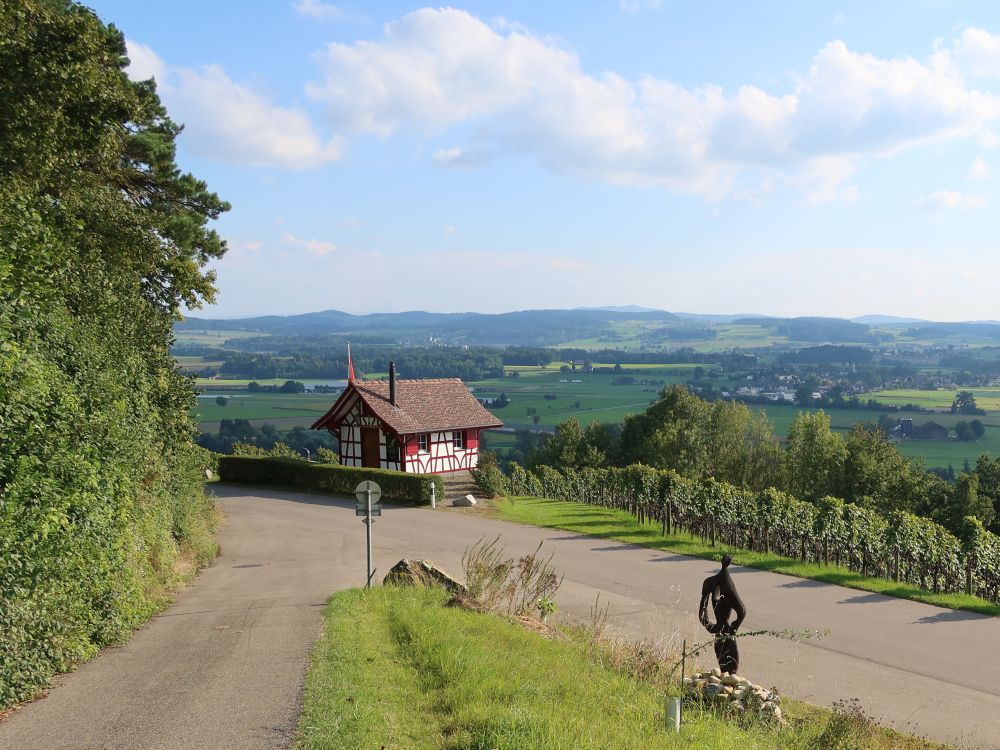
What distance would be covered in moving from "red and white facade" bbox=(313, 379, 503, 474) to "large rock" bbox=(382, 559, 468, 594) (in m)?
23.7

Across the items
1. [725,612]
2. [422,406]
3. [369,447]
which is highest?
[422,406]

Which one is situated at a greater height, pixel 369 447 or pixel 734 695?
pixel 734 695

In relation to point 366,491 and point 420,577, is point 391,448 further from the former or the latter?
point 420,577

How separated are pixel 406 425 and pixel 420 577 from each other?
81.3ft

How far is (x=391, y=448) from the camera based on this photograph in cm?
4138

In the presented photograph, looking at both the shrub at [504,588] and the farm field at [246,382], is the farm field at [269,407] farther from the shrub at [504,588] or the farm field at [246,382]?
the shrub at [504,588]

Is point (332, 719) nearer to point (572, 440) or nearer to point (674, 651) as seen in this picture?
point (674, 651)

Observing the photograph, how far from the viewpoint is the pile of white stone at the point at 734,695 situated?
10.2m

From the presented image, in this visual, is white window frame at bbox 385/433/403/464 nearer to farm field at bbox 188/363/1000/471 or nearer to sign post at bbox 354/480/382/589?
sign post at bbox 354/480/382/589

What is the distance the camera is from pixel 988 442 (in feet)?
347

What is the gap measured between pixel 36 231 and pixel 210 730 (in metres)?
6.54

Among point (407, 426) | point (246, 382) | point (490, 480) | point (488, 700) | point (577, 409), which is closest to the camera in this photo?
point (488, 700)

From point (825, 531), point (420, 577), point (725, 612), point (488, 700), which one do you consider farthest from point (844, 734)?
point (825, 531)

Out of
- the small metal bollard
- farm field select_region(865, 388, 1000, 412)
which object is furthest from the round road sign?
farm field select_region(865, 388, 1000, 412)
